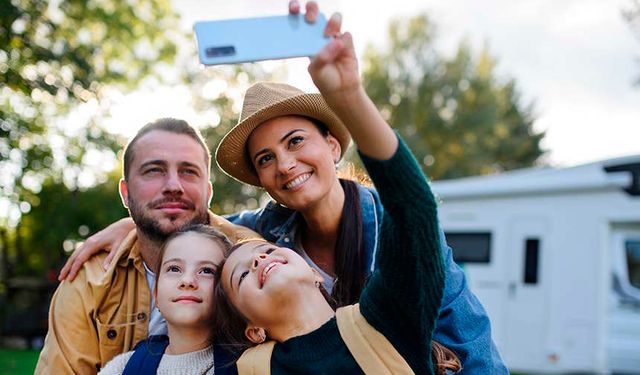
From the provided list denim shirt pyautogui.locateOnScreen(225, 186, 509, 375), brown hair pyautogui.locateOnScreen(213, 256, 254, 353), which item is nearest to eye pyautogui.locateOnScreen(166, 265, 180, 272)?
brown hair pyautogui.locateOnScreen(213, 256, 254, 353)

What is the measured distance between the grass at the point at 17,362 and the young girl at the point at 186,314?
7847mm

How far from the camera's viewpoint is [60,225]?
1698 centimetres

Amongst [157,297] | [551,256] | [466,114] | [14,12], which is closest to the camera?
[157,297]

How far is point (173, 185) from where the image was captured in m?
3.24

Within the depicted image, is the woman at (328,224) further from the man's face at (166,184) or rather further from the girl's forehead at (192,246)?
the girl's forehead at (192,246)

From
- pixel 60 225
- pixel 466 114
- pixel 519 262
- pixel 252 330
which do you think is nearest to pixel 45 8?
pixel 60 225

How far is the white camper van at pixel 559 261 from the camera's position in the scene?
29.4 feet

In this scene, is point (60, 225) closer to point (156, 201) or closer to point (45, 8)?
point (45, 8)

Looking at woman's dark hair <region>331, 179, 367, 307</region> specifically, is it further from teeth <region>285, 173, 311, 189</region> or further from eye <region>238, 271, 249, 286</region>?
eye <region>238, 271, 249, 286</region>

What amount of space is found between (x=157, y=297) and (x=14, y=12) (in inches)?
388

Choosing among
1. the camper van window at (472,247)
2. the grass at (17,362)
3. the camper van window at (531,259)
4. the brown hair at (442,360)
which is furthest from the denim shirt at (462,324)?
the grass at (17,362)

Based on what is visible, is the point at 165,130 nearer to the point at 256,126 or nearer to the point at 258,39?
the point at 256,126

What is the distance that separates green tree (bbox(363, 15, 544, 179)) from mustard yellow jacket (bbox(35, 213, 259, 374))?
25015 millimetres

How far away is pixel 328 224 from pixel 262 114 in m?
0.57
